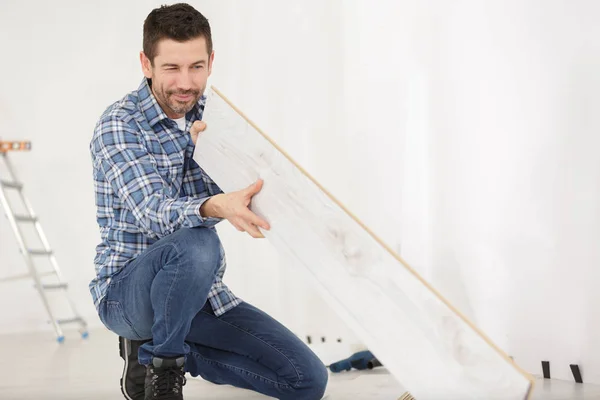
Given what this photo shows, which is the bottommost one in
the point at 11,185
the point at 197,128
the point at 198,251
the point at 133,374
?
the point at 133,374

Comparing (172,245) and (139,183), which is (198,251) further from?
(139,183)

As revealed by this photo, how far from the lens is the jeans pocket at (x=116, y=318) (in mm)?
1801

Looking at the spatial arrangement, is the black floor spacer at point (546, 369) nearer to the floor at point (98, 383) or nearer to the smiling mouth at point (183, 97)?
the floor at point (98, 383)

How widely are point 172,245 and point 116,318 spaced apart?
30 centimetres

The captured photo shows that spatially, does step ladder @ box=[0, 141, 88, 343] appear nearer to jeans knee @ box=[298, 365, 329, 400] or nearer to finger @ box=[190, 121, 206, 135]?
jeans knee @ box=[298, 365, 329, 400]

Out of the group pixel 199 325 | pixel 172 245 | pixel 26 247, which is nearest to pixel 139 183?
pixel 172 245

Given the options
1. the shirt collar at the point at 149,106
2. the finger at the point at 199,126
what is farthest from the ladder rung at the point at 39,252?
the finger at the point at 199,126

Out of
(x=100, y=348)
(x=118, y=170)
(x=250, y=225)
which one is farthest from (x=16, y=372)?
(x=250, y=225)

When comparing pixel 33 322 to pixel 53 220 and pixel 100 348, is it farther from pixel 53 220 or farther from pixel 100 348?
pixel 100 348

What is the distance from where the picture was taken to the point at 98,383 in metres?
2.52

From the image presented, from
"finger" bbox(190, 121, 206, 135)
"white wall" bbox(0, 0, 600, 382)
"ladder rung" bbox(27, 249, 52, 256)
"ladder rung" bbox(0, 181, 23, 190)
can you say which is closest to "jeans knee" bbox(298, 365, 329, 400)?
"finger" bbox(190, 121, 206, 135)

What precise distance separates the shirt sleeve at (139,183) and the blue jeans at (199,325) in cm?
7

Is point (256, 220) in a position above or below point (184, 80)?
below

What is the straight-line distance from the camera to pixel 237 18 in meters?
3.90
